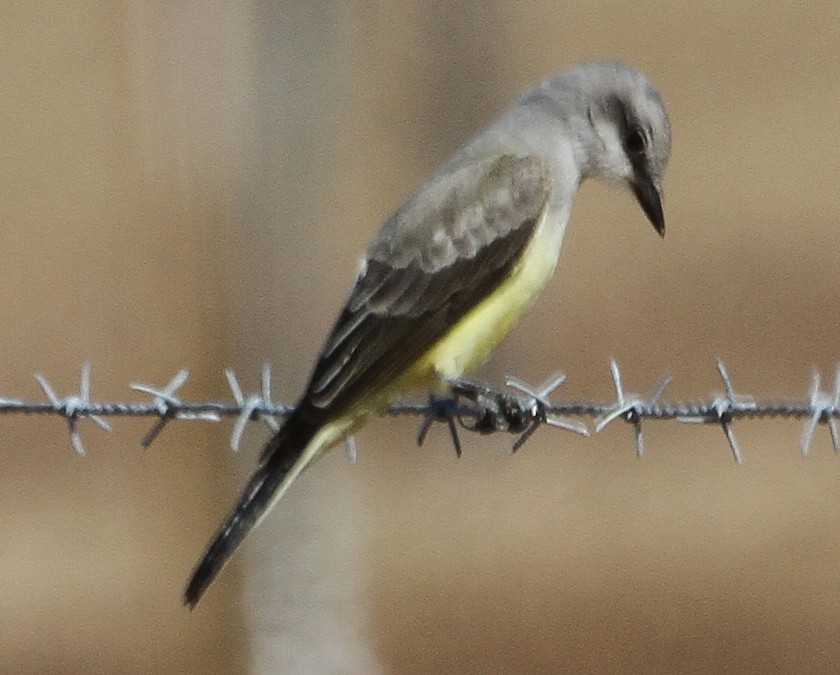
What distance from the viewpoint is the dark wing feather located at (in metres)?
3.23

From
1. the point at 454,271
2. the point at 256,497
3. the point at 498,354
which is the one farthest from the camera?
the point at 498,354

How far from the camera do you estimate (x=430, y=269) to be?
133 inches

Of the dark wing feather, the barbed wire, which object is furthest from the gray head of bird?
the barbed wire

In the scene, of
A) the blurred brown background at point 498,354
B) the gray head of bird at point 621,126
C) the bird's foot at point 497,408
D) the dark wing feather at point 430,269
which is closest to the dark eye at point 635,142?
the gray head of bird at point 621,126

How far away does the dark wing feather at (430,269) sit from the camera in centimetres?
323

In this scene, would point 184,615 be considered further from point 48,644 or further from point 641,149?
point 641,149

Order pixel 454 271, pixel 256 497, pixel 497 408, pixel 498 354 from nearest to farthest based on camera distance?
pixel 256 497 < pixel 497 408 < pixel 454 271 < pixel 498 354

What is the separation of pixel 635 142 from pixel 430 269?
705mm

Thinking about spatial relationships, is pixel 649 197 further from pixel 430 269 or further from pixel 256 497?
pixel 256 497

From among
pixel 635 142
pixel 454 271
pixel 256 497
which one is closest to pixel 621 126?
pixel 635 142

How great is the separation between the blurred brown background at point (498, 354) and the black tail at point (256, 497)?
2.00 metres

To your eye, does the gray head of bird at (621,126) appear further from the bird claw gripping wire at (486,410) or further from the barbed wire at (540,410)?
the barbed wire at (540,410)

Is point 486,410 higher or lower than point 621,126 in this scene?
lower


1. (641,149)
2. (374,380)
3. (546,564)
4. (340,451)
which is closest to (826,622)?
(546,564)
